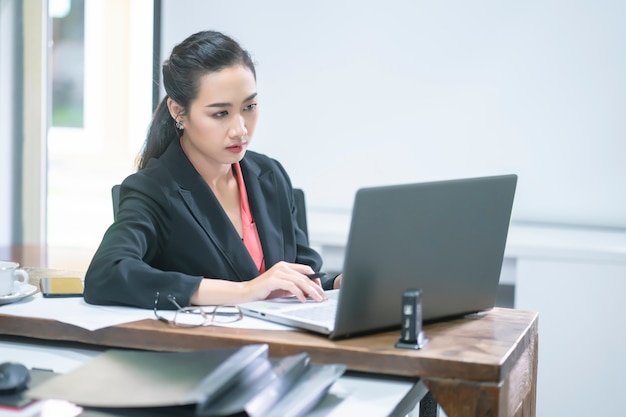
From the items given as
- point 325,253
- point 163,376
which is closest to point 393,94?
point 325,253

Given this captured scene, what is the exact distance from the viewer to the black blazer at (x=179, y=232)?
6.09 feet

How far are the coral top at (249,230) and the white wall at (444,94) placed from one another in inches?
49.6

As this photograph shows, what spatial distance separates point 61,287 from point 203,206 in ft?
1.26

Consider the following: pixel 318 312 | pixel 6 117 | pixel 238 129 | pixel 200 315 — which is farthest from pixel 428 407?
pixel 6 117

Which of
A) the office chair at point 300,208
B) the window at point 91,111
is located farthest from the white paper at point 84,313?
the window at point 91,111

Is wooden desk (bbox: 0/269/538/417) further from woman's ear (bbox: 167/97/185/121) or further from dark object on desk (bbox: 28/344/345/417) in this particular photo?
woman's ear (bbox: 167/97/185/121)

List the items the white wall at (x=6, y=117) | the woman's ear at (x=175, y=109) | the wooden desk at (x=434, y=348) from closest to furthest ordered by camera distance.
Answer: the wooden desk at (x=434, y=348), the woman's ear at (x=175, y=109), the white wall at (x=6, y=117)

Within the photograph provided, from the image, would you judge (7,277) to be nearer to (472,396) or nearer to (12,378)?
(12,378)

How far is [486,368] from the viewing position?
1430 mm

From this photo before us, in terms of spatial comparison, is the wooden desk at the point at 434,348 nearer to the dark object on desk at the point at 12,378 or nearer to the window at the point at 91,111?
the dark object on desk at the point at 12,378

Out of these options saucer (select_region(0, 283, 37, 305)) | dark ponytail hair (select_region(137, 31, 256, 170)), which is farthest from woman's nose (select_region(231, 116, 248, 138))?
saucer (select_region(0, 283, 37, 305))

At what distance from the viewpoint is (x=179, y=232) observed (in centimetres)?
208

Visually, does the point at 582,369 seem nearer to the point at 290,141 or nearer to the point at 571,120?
the point at 571,120

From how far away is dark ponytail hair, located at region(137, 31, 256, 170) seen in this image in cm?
216
